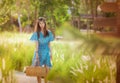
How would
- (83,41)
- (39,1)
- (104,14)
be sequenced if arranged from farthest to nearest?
1. (39,1)
2. (104,14)
3. (83,41)

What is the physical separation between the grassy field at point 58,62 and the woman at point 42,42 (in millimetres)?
30

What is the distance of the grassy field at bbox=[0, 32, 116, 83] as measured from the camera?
5.22ft

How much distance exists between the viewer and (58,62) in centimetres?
166

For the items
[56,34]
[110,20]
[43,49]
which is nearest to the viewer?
[110,20]

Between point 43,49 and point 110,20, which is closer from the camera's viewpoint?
point 110,20

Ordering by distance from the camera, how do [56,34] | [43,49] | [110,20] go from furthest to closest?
[43,49]
[56,34]
[110,20]

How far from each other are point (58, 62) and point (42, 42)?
160 mm

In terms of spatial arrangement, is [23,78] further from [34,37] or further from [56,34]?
[56,34]

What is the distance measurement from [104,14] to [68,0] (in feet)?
0.78

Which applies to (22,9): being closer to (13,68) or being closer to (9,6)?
(9,6)

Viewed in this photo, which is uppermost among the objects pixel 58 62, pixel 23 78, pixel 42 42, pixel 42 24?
pixel 42 24

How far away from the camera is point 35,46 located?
169 centimetres

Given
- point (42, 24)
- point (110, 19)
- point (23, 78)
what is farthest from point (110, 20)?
point (23, 78)

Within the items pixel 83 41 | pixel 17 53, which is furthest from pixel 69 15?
pixel 83 41
